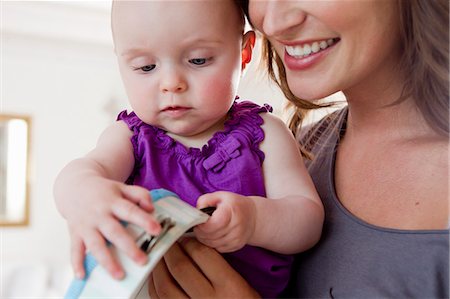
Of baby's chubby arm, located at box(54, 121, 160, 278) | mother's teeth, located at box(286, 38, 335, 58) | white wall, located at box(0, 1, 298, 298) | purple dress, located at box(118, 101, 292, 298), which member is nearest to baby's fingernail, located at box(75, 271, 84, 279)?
baby's chubby arm, located at box(54, 121, 160, 278)

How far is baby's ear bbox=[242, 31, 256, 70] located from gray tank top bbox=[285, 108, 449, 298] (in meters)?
0.26

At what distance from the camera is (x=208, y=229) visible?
0.78m

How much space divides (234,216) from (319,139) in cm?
47

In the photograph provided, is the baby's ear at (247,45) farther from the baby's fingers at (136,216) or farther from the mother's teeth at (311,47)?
the baby's fingers at (136,216)

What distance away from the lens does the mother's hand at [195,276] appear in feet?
2.89

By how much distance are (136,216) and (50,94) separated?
245 cm

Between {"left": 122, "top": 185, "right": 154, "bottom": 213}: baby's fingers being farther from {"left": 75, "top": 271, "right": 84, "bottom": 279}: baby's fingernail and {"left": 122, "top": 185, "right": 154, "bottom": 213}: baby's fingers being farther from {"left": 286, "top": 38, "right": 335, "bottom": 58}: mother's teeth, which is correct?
{"left": 286, "top": 38, "right": 335, "bottom": 58}: mother's teeth

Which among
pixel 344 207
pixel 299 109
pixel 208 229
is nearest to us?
pixel 208 229

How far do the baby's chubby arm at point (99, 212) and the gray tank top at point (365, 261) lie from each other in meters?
0.39

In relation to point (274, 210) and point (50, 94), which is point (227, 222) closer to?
point (274, 210)

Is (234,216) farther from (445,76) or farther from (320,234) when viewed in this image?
(445,76)

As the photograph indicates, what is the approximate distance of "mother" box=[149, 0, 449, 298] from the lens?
0.88 m

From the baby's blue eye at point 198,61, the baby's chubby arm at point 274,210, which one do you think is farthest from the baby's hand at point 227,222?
the baby's blue eye at point 198,61

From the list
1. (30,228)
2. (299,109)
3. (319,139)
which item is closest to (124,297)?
(319,139)
